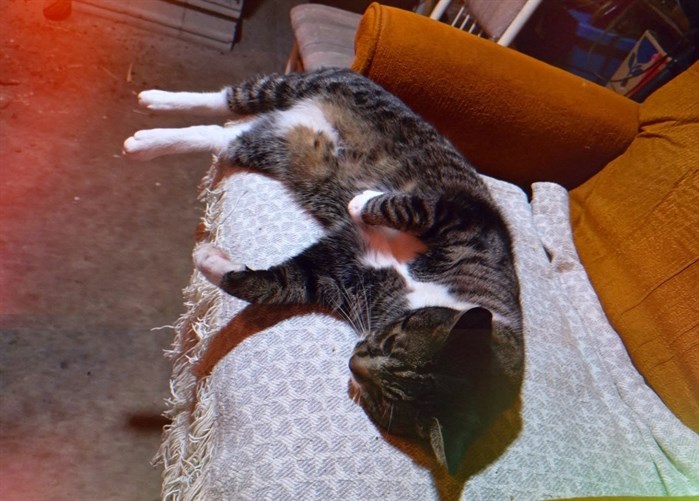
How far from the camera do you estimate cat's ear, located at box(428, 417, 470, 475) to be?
79 cm

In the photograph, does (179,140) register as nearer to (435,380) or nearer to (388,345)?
(388,345)

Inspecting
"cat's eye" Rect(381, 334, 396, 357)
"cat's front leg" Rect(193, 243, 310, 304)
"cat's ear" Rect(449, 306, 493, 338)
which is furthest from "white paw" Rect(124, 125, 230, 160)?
"cat's ear" Rect(449, 306, 493, 338)

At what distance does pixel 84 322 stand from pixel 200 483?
2.48ft

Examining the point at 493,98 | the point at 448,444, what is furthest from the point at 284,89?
the point at 448,444

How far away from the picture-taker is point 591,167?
149 cm

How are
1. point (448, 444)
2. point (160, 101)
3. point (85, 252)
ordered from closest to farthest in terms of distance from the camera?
point (448, 444), point (160, 101), point (85, 252)

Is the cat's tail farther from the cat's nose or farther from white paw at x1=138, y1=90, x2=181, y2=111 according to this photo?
the cat's nose

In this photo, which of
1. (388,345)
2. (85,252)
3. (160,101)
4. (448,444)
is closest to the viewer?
(448,444)

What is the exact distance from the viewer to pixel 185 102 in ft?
4.44

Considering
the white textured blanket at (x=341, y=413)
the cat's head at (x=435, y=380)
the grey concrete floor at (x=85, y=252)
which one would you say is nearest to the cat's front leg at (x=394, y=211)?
the white textured blanket at (x=341, y=413)

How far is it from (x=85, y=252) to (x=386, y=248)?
956 millimetres

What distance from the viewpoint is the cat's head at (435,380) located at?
85 centimetres

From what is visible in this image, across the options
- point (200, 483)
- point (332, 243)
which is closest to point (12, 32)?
point (332, 243)

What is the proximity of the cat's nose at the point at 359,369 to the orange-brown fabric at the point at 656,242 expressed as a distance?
72 centimetres
